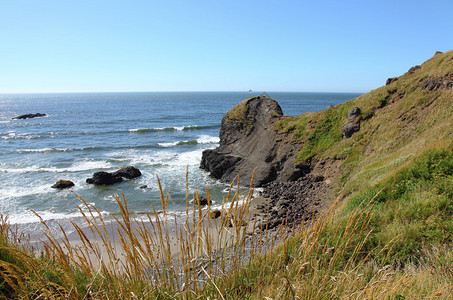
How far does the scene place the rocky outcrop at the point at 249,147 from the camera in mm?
22125

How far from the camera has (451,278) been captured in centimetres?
370

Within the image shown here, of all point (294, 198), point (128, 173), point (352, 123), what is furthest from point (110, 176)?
point (352, 123)

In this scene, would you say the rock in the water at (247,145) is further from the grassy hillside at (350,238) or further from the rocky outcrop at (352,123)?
the rocky outcrop at (352,123)

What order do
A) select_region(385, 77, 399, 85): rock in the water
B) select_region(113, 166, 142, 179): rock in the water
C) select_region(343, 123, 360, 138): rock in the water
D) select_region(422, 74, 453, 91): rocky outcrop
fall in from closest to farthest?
1. select_region(422, 74, 453, 91): rocky outcrop
2. select_region(343, 123, 360, 138): rock in the water
3. select_region(385, 77, 399, 85): rock in the water
4. select_region(113, 166, 142, 179): rock in the water

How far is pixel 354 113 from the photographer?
20.9 meters

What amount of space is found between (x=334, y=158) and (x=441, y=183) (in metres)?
11.4

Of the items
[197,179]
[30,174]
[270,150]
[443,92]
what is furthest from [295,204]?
[30,174]

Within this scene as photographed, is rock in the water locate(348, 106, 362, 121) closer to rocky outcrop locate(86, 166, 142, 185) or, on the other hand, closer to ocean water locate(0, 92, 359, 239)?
ocean water locate(0, 92, 359, 239)

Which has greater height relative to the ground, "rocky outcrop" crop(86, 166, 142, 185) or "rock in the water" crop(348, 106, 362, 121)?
"rock in the water" crop(348, 106, 362, 121)

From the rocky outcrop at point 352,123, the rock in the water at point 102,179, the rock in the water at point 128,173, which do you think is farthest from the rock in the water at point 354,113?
the rock in the water at point 102,179

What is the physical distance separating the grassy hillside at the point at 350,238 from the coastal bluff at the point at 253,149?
154 centimetres

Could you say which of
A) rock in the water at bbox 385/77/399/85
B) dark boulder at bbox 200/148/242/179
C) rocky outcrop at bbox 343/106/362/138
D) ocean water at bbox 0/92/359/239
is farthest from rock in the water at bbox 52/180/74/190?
rock in the water at bbox 385/77/399/85

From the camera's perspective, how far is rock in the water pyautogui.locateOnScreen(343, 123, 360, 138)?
64.9ft

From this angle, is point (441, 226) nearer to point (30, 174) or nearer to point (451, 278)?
A: point (451, 278)
